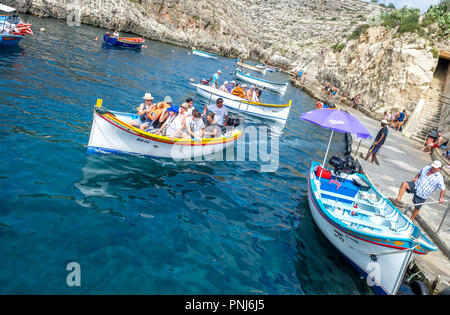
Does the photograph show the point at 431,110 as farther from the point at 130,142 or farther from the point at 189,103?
the point at 130,142

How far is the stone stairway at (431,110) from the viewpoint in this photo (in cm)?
2492

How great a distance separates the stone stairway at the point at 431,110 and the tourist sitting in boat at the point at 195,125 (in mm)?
22070

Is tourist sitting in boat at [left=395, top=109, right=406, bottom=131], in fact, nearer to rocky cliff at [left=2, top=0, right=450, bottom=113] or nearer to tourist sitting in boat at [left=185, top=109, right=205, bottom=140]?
rocky cliff at [left=2, top=0, right=450, bottom=113]

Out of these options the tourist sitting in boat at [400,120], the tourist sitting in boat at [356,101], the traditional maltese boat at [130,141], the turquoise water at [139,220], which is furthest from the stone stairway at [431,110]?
the traditional maltese boat at [130,141]

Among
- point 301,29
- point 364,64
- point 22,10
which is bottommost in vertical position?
point 22,10

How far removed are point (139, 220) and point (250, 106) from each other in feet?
51.9

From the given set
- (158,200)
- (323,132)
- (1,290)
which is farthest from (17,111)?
(323,132)

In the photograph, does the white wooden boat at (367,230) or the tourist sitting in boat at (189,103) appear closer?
the white wooden boat at (367,230)

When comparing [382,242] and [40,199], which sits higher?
[382,242]

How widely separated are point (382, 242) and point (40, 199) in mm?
7920

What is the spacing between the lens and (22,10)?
39.6 metres

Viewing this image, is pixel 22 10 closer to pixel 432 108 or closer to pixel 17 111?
pixel 17 111

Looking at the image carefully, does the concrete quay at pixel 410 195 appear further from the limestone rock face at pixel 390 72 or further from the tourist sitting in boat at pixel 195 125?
the limestone rock face at pixel 390 72

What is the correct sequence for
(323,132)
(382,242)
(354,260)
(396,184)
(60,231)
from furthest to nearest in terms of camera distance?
(323,132) → (396,184) → (354,260) → (382,242) → (60,231)
